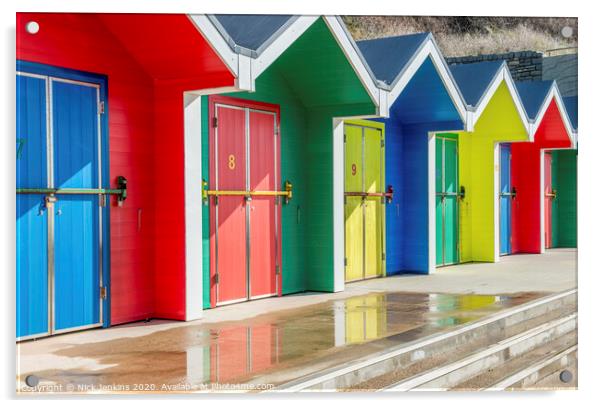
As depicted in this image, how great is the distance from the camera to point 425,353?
20.7 ft

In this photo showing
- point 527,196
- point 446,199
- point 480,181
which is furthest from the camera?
point 527,196

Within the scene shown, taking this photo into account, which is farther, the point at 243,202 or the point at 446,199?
the point at 446,199

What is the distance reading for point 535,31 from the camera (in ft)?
19.6

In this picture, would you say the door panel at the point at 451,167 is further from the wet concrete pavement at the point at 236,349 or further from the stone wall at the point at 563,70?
the wet concrete pavement at the point at 236,349

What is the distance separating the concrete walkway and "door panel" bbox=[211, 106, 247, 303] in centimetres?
29

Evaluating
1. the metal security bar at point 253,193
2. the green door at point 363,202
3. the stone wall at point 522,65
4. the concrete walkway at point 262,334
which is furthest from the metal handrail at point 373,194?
the stone wall at point 522,65

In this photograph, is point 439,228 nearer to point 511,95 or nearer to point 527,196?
point 511,95

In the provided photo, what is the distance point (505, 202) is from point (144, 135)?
9.74 m

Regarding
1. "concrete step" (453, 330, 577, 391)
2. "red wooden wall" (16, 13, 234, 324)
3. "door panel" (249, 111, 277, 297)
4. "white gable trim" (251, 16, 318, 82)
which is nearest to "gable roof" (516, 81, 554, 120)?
"door panel" (249, 111, 277, 297)

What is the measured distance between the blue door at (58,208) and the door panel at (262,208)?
234cm

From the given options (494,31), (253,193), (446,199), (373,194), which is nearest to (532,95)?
(446,199)

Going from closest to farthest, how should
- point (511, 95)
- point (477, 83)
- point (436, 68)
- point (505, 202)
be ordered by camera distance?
point (436, 68) < point (477, 83) < point (511, 95) < point (505, 202)

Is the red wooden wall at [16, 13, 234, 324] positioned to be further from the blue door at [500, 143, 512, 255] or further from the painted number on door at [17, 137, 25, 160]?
the blue door at [500, 143, 512, 255]
